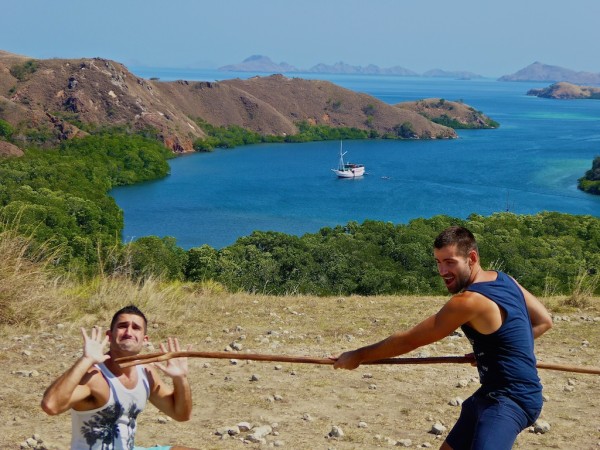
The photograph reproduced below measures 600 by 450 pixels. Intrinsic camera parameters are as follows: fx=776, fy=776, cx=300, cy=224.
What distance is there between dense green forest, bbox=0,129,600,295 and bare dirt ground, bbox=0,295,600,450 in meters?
2.36

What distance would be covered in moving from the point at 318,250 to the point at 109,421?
71.6 ft

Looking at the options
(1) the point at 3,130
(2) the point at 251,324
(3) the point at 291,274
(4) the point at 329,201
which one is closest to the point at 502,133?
(4) the point at 329,201

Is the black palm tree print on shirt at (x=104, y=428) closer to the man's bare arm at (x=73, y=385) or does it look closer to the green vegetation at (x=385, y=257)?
the man's bare arm at (x=73, y=385)

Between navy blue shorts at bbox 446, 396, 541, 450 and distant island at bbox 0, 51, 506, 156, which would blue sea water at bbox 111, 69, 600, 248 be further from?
navy blue shorts at bbox 446, 396, 541, 450

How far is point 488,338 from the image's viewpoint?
2713mm

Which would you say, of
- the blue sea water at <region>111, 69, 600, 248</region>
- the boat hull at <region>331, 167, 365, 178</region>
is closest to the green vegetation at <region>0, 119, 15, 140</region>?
the blue sea water at <region>111, 69, 600, 248</region>

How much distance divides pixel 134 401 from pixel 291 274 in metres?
19.4

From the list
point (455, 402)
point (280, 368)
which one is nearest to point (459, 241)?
point (455, 402)

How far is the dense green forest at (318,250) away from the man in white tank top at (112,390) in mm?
5986

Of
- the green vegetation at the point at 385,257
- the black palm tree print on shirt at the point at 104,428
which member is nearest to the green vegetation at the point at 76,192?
the green vegetation at the point at 385,257

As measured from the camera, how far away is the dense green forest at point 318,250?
18906 mm

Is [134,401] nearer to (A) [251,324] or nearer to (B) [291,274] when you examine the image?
(A) [251,324]

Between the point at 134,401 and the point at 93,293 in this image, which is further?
the point at 93,293

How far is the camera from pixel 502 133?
130m
